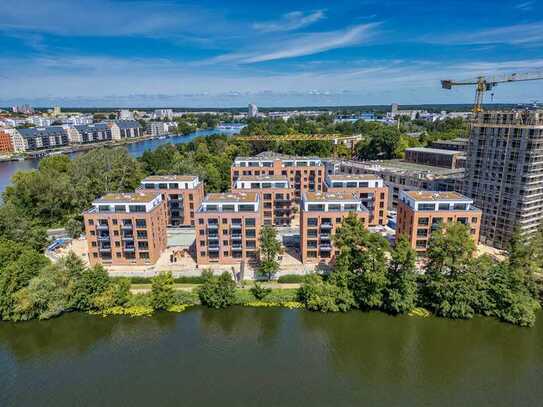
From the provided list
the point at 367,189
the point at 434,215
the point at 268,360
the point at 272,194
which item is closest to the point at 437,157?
the point at 367,189

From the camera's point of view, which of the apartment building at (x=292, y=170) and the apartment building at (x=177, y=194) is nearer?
the apartment building at (x=177, y=194)

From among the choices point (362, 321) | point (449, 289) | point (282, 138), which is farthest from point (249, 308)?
point (282, 138)

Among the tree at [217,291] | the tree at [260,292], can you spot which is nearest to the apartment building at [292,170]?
the tree at [217,291]

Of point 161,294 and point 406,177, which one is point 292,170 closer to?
point 406,177

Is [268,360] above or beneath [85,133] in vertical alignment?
beneath

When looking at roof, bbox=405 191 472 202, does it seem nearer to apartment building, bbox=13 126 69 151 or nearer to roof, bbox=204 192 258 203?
roof, bbox=204 192 258 203

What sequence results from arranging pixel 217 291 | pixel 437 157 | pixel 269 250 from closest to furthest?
pixel 217 291 → pixel 269 250 → pixel 437 157

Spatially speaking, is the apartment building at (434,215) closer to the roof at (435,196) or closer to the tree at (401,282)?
the roof at (435,196)
